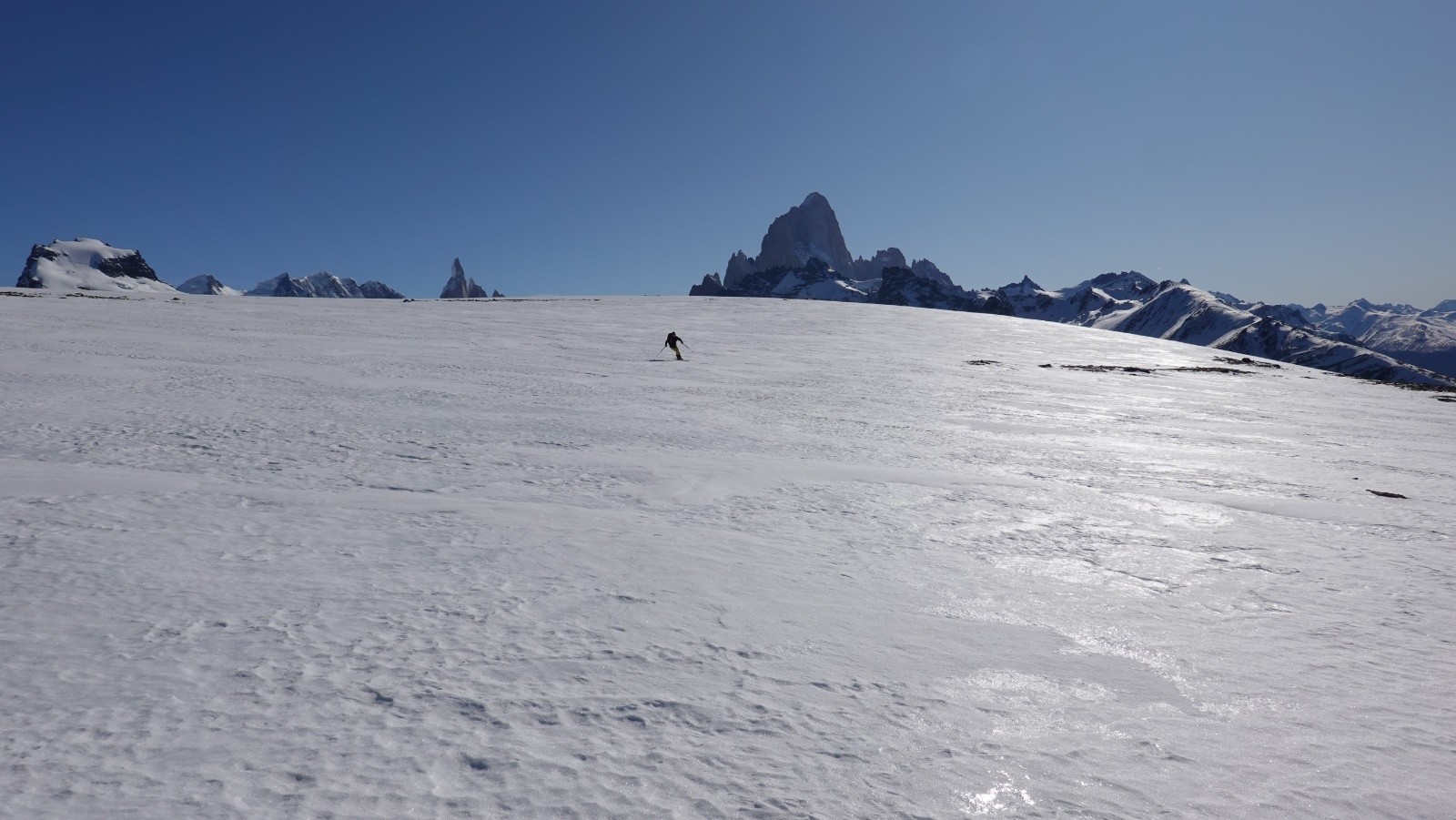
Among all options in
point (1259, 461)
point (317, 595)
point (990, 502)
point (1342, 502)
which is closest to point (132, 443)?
point (317, 595)

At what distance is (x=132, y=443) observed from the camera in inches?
297

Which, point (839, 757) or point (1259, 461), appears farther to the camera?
point (1259, 461)

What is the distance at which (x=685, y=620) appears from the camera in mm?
4180

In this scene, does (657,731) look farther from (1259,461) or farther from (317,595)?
(1259,461)

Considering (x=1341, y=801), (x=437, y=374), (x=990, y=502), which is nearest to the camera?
(x=1341, y=801)

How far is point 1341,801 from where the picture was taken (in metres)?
2.92

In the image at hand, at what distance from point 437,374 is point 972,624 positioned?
42.7 ft

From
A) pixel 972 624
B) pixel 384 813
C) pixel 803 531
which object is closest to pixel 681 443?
pixel 803 531

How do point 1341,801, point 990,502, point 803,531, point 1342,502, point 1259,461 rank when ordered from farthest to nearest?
point 1259,461, point 1342,502, point 990,502, point 803,531, point 1341,801

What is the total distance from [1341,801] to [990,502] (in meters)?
4.45

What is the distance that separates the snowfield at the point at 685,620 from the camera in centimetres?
283

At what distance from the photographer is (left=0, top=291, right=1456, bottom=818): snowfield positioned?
2.83 meters

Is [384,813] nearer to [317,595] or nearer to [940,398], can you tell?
[317,595]

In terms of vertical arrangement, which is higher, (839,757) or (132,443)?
(132,443)
